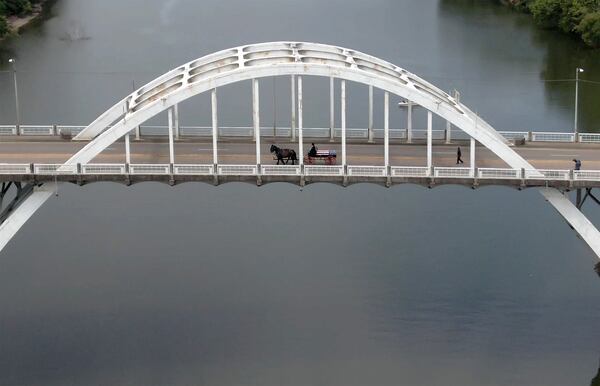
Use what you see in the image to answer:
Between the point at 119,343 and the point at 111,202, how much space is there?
18.8 metres

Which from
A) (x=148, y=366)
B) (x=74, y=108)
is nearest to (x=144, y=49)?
(x=74, y=108)

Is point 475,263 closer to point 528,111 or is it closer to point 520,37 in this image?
point 528,111

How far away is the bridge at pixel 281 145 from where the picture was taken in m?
54.6

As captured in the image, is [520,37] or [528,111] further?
[520,37]

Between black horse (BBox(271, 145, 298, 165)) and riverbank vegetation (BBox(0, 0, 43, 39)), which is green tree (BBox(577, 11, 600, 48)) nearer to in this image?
riverbank vegetation (BBox(0, 0, 43, 39))

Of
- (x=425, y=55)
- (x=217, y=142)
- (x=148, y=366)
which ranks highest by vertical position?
(x=425, y=55)

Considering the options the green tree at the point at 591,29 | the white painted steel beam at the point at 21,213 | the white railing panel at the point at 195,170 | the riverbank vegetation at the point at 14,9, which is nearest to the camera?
the white railing panel at the point at 195,170

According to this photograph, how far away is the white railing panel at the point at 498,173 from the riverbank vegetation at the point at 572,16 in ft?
212

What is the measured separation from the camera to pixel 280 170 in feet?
180

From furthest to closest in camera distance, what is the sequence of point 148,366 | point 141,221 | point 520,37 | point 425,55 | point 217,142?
Result: 1. point 520,37
2. point 425,55
3. point 141,221
4. point 217,142
5. point 148,366

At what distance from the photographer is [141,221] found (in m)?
71.4

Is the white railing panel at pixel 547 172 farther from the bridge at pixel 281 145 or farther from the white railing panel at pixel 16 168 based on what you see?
the white railing panel at pixel 16 168

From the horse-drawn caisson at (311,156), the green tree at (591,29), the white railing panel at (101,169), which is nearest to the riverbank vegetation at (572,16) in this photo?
the green tree at (591,29)

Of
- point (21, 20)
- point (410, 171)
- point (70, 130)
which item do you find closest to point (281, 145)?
point (410, 171)
